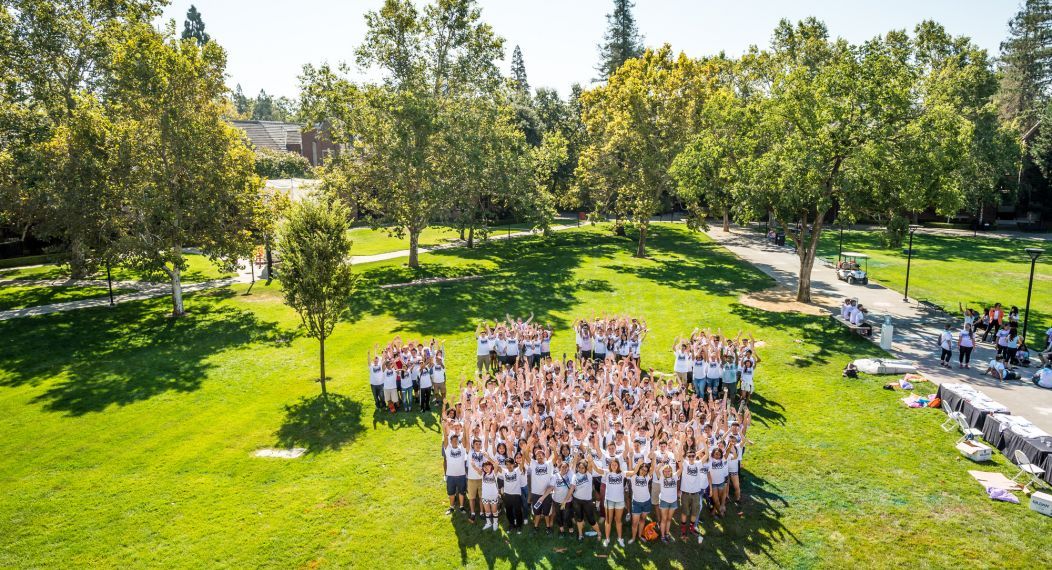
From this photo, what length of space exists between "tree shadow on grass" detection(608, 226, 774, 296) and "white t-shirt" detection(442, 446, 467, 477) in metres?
22.3

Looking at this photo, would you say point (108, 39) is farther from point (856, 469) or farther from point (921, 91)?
point (921, 91)

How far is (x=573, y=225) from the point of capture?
61188mm

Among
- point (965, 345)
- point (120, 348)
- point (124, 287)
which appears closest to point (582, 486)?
point (965, 345)

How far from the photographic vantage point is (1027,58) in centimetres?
7231

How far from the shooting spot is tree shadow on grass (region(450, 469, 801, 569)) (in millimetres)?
10086

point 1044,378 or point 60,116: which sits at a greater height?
point 60,116

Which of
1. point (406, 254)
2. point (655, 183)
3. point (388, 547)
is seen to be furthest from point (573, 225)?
point (388, 547)

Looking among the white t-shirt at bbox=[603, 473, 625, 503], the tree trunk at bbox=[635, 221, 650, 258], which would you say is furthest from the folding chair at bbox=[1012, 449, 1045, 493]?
the tree trunk at bbox=[635, 221, 650, 258]

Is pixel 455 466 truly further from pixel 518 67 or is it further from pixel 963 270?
pixel 518 67

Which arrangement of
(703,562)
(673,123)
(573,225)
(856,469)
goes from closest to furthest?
1. (703,562)
2. (856,469)
3. (673,123)
4. (573,225)

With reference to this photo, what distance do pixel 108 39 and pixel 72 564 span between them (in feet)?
91.6

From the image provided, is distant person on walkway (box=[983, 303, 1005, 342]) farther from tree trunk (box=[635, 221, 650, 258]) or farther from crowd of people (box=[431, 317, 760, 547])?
tree trunk (box=[635, 221, 650, 258])

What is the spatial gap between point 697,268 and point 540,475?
29.5 metres

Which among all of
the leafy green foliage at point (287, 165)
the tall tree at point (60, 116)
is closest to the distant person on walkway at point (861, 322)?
the tall tree at point (60, 116)
